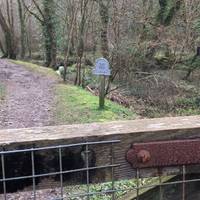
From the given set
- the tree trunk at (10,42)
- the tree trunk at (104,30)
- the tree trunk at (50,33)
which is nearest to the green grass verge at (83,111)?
the tree trunk at (104,30)

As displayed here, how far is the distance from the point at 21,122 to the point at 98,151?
9909mm

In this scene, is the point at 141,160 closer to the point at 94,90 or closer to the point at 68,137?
the point at 68,137

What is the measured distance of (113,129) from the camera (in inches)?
66.0

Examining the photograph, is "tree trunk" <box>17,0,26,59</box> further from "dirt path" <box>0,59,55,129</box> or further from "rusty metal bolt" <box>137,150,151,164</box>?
"rusty metal bolt" <box>137,150,151,164</box>

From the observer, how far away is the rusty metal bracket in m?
1.65

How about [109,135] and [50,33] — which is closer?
[109,135]

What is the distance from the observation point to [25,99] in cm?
1553

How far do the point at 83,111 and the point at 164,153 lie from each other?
35.0 feet

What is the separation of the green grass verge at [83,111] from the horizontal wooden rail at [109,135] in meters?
9.07

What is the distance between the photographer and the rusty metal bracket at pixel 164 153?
5.42 feet

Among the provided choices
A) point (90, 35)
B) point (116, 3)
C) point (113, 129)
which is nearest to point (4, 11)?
point (90, 35)

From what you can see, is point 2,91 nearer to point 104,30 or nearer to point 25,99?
point 25,99

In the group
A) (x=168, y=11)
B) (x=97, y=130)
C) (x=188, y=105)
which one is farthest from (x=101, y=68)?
(x=168, y=11)

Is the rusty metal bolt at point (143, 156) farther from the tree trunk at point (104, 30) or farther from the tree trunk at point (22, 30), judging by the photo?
the tree trunk at point (22, 30)
